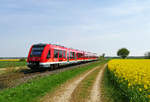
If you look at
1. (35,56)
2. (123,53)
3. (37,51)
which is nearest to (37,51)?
(37,51)

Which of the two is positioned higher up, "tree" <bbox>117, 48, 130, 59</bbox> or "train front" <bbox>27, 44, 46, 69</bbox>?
"tree" <bbox>117, 48, 130, 59</bbox>

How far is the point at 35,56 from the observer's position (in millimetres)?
18281

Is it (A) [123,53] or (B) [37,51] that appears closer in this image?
(B) [37,51]

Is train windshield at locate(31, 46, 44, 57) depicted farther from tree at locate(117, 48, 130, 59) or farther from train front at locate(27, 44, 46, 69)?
tree at locate(117, 48, 130, 59)

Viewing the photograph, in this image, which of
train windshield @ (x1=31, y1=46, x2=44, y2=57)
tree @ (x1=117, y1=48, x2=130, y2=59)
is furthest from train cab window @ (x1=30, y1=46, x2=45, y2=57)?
tree @ (x1=117, y1=48, x2=130, y2=59)

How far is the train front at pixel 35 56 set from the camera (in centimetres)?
1800

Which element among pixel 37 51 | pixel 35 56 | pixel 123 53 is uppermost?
pixel 123 53

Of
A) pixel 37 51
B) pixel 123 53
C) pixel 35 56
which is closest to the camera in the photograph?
pixel 35 56

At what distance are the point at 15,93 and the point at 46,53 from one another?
1067 centimetres

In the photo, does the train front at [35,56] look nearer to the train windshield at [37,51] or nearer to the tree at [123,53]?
the train windshield at [37,51]

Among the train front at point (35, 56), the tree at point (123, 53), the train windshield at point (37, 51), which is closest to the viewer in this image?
the train front at point (35, 56)

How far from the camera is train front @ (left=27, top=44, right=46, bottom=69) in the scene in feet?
59.1

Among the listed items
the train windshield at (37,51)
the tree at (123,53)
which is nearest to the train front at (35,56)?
the train windshield at (37,51)

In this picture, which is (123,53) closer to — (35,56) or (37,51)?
(37,51)
